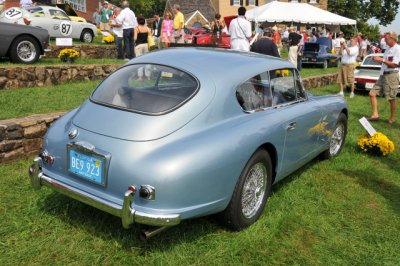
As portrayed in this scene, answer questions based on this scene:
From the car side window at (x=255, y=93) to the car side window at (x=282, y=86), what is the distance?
124mm

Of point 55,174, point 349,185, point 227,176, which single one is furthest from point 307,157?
point 55,174

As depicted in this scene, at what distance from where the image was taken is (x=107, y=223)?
329 centimetres

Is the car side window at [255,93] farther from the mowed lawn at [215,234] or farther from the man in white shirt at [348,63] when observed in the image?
the man in white shirt at [348,63]

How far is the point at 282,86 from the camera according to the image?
415cm

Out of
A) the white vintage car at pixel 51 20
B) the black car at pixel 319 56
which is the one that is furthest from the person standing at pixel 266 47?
the black car at pixel 319 56

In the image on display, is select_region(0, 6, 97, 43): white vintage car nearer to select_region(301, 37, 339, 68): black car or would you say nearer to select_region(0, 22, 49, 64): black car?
select_region(0, 22, 49, 64): black car

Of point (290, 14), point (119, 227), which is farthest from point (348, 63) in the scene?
point (290, 14)

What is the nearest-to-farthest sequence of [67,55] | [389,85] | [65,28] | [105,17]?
[389,85] → [67,55] → [65,28] → [105,17]

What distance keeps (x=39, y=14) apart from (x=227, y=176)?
46.4 ft

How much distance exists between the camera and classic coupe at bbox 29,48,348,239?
2.65 metres

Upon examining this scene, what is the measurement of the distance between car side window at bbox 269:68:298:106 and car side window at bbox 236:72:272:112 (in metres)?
0.12

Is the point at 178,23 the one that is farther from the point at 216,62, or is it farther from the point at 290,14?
the point at 290,14

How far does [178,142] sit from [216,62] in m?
1.06

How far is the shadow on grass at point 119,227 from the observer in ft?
10.0
